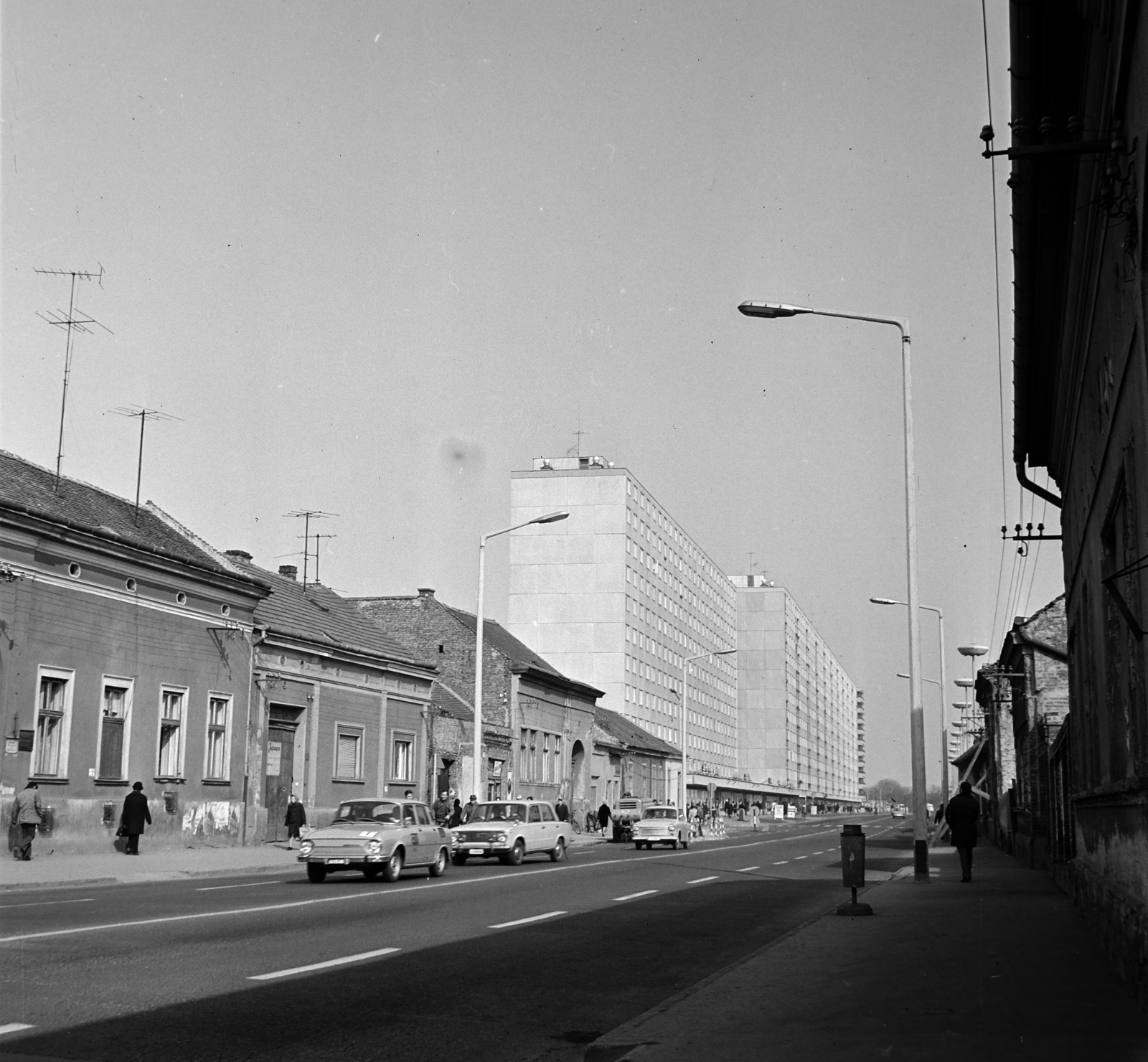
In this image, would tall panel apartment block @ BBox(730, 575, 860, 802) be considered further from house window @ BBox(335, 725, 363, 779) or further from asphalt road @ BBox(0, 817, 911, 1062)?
asphalt road @ BBox(0, 817, 911, 1062)

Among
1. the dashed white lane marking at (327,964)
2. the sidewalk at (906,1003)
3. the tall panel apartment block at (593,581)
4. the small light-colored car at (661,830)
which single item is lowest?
the small light-colored car at (661,830)

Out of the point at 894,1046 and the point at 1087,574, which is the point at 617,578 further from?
the point at 894,1046

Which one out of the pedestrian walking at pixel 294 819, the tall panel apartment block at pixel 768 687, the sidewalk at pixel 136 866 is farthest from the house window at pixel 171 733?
the tall panel apartment block at pixel 768 687

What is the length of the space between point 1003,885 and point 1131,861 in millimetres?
13470

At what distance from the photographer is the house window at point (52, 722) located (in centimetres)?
2752

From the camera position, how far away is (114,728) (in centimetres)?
2998

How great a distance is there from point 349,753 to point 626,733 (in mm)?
45197

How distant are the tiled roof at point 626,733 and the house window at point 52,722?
4976 cm

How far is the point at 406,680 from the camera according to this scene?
45.1 m

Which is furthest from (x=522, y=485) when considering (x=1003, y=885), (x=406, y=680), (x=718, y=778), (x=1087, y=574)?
(x=1087, y=574)

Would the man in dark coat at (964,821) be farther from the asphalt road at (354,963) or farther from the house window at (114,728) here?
the house window at (114,728)

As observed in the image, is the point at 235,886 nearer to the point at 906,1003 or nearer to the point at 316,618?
the point at 906,1003

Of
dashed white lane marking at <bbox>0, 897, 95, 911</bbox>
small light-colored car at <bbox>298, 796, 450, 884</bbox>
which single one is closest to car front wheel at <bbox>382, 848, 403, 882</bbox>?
small light-colored car at <bbox>298, 796, 450, 884</bbox>

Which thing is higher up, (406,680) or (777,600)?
(777,600)
